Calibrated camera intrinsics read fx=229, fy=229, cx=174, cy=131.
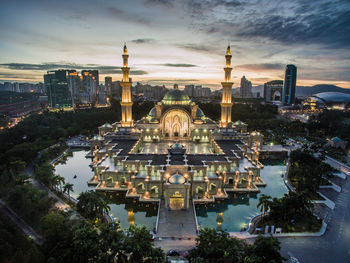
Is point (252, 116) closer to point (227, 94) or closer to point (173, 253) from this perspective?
point (227, 94)

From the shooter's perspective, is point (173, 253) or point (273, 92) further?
point (273, 92)

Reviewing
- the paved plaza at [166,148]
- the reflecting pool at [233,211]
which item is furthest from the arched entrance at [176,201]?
the paved plaza at [166,148]

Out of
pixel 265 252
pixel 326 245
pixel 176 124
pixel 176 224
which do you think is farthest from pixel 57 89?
pixel 326 245

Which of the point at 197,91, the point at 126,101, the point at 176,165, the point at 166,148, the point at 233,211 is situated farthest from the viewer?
the point at 197,91

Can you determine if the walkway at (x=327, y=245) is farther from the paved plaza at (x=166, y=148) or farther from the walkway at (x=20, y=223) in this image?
the paved plaza at (x=166, y=148)

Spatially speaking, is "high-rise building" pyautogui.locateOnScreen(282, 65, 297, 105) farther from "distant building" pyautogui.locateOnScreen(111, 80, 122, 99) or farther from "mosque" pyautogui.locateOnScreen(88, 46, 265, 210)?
"mosque" pyautogui.locateOnScreen(88, 46, 265, 210)

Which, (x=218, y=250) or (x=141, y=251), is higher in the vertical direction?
(x=218, y=250)

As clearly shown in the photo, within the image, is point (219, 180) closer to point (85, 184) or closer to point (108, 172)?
point (108, 172)

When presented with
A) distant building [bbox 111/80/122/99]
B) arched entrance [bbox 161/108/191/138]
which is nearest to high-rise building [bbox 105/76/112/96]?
distant building [bbox 111/80/122/99]
